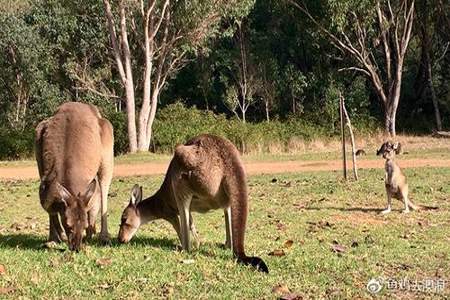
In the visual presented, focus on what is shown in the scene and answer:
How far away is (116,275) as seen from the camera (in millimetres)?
5656

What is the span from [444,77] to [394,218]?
103ft

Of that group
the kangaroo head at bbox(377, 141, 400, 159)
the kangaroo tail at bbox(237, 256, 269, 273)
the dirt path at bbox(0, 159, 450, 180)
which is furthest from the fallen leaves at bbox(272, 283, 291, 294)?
the dirt path at bbox(0, 159, 450, 180)

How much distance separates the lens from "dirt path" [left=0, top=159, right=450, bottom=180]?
64.3ft

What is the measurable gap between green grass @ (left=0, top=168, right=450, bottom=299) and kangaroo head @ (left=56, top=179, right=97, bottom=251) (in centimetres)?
17

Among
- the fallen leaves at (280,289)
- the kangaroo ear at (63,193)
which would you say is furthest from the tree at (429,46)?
the fallen leaves at (280,289)

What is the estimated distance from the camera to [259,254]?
22.4ft

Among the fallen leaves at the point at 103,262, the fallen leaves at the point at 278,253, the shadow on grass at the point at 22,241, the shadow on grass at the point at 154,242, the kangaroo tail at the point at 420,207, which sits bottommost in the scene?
the kangaroo tail at the point at 420,207

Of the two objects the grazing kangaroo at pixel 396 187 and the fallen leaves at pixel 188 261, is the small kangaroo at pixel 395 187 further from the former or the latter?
the fallen leaves at pixel 188 261

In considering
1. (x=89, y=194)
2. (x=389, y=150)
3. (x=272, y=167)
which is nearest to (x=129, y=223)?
(x=89, y=194)

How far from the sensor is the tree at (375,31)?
3231cm

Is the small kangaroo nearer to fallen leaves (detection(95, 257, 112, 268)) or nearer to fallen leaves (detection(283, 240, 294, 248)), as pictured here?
fallen leaves (detection(283, 240, 294, 248))

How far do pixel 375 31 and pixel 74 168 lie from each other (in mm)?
32109

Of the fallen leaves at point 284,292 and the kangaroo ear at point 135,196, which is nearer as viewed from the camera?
the fallen leaves at point 284,292

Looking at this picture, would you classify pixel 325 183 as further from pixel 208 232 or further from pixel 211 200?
pixel 211 200
